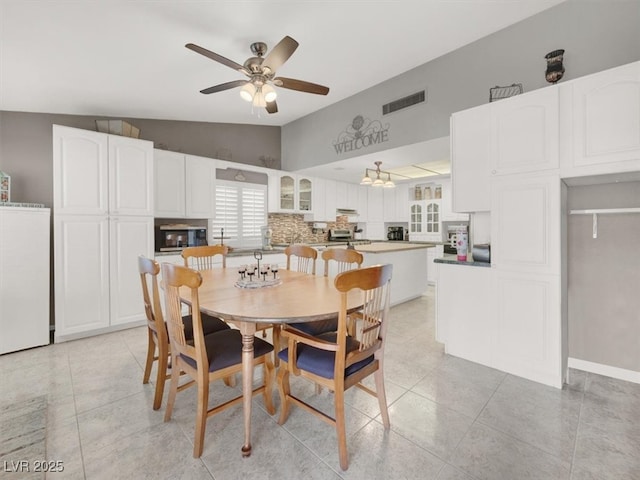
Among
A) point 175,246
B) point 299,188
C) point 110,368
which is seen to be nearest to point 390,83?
point 299,188

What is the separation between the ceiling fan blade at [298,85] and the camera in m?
2.41

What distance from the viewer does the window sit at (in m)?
4.56

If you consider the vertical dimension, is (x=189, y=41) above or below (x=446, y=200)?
above

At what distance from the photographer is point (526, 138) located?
2289mm

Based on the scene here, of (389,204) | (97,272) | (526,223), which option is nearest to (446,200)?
(389,204)

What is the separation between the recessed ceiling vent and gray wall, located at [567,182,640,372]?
1.83 meters

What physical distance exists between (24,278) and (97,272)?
57cm

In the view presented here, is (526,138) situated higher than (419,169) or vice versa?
(419,169)

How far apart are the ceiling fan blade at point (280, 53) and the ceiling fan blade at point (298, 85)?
128 millimetres

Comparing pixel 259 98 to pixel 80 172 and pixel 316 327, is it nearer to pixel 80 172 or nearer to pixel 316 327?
pixel 316 327

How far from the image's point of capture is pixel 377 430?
5.70ft

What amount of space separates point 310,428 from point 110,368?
1936 millimetres

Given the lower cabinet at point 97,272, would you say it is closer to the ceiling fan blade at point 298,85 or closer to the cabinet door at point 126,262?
the cabinet door at point 126,262

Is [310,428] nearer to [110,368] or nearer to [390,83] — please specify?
[110,368]
